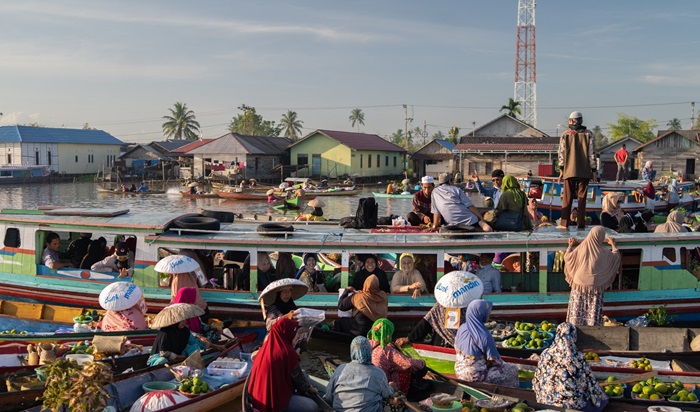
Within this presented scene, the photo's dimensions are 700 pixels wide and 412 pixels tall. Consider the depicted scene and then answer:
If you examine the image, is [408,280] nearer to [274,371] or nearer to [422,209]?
[422,209]

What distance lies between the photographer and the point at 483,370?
7.13 m

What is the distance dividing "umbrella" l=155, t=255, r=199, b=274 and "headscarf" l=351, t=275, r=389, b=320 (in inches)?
97.7

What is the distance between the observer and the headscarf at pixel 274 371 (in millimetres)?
6055

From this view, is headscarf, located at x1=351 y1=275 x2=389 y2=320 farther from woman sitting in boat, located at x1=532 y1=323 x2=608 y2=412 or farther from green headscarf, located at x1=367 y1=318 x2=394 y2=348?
woman sitting in boat, located at x1=532 y1=323 x2=608 y2=412

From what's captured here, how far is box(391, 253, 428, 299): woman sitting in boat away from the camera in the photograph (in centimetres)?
1030

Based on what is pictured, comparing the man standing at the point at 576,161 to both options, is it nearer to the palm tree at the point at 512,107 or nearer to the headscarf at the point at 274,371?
the headscarf at the point at 274,371

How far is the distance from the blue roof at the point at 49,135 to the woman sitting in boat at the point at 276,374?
5388 centimetres

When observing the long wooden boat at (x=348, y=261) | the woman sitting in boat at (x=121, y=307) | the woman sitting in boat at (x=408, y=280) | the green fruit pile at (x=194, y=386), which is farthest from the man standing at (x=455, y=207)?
the green fruit pile at (x=194, y=386)

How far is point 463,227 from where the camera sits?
1090cm

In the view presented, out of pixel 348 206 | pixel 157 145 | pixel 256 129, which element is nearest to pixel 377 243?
pixel 348 206

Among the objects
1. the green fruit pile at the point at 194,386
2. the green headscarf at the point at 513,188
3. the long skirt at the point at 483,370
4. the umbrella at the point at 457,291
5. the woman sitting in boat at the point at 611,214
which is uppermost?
the green headscarf at the point at 513,188

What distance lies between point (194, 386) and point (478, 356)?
10.1 feet

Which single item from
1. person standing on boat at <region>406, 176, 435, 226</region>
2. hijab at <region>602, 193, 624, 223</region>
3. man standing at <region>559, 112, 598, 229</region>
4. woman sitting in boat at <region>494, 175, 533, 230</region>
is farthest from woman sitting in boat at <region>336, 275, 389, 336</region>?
hijab at <region>602, 193, 624, 223</region>

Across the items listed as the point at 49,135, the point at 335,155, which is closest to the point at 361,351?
the point at 335,155
